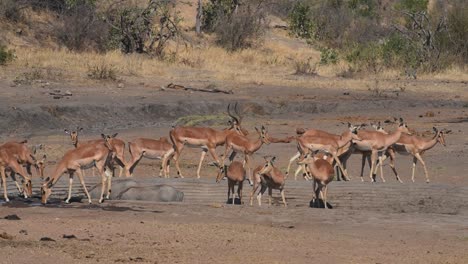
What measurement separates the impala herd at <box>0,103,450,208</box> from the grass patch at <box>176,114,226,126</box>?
713cm

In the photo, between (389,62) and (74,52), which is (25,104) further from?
(389,62)

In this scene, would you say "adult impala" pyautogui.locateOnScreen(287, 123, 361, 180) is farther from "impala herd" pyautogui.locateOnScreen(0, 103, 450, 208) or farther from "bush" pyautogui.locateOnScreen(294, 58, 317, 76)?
"bush" pyautogui.locateOnScreen(294, 58, 317, 76)

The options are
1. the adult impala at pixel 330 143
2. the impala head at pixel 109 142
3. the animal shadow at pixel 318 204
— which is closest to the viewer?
the animal shadow at pixel 318 204

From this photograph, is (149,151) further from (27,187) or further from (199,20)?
(199,20)

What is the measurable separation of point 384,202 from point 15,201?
496 cm

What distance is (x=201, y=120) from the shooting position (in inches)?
1086

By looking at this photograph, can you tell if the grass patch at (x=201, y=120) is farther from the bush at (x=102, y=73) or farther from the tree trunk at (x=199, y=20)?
the tree trunk at (x=199, y=20)

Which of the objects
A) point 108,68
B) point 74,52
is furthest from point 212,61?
point 108,68

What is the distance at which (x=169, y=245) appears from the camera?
36.6ft

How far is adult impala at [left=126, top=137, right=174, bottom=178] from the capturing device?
18.2 m

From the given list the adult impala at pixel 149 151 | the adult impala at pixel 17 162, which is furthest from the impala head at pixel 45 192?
the adult impala at pixel 149 151

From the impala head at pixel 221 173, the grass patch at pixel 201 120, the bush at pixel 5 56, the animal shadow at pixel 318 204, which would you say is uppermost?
the animal shadow at pixel 318 204

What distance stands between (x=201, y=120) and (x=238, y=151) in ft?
29.1

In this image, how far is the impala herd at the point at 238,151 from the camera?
1490cm
